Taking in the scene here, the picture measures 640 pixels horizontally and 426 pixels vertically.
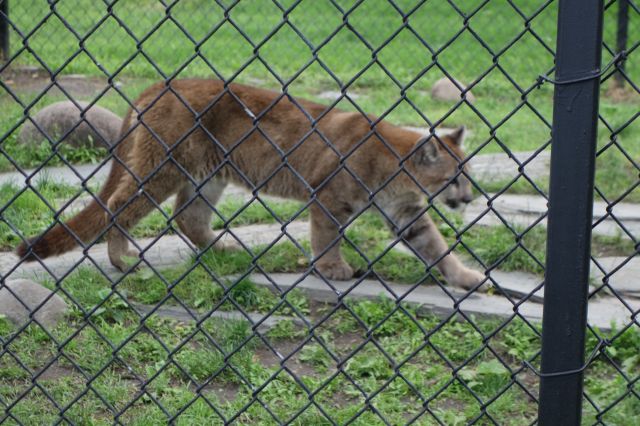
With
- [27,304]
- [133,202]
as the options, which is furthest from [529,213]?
[27,304]

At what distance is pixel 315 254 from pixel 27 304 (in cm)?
184

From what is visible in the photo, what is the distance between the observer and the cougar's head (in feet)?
18.6

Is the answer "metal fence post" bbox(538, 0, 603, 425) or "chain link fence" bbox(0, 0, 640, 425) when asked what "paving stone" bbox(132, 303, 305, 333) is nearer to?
"chain link fence" bbox(0, 0, 640, 425)

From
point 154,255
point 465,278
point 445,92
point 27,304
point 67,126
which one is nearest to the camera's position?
point 27,304

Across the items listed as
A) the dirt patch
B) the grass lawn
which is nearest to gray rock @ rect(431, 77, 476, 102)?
the grass lawn

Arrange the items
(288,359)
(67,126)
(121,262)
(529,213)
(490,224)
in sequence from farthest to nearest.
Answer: (67,126), (529,213), (490,224), (121,262), (288,359)

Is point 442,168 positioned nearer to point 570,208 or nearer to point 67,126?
point 67,126

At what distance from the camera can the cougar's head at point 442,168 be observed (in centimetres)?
568

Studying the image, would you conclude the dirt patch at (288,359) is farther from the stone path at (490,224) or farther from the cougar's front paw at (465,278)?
the cougar's front paw at (465,278)

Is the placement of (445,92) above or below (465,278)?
above

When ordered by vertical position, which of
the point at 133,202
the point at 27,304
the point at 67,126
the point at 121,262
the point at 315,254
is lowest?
the point at 27,304

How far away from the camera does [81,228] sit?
5.20 m

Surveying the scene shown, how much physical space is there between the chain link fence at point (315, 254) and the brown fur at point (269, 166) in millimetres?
15

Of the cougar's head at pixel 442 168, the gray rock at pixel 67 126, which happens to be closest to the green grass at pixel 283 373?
the cougar's head at pixel 442 168
